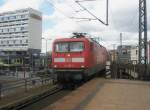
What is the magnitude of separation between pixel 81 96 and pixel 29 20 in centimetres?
10659

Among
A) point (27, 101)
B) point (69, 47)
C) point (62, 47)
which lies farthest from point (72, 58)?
point (27, 101)

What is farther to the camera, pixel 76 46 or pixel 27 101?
pixel 76 46

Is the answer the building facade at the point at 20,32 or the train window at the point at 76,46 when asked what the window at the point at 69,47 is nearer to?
the train window at the point at 76,46

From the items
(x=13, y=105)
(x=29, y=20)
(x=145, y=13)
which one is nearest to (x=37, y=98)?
(x=13, y=105)

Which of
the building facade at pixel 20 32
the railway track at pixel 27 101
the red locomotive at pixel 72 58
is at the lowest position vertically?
the railway track at pixel 27 101

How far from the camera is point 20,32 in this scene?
122875mm

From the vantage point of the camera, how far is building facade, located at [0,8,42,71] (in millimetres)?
120125

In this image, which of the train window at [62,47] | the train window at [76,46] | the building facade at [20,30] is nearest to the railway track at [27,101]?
the train window at [62,47]

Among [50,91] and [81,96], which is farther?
[50,91]

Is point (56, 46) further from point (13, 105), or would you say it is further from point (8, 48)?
point (8, 48)

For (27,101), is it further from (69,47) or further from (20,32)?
(20,32)

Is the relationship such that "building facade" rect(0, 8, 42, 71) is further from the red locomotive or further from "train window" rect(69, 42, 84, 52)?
"train window" rect(69, 42, 84, 52)

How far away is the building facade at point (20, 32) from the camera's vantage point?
120m

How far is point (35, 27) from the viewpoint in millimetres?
124688
